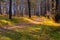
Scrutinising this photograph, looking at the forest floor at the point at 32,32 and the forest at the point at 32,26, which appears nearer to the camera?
the forest floor at the point at 32,32

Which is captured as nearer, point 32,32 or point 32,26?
point 32,32

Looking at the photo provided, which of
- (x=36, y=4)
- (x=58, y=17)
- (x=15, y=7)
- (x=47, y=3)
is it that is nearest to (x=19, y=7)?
(x=15, y=7)

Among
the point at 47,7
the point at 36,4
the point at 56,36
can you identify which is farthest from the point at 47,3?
the point at 56,36

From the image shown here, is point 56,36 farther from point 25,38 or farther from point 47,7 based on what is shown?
point 47,7

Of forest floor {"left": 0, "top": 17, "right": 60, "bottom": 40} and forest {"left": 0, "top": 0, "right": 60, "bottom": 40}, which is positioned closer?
forest floor {"left": 0, "top": 17, "right": 60, "bottom": 40}

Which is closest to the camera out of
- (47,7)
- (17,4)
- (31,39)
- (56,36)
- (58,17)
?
(31,39)

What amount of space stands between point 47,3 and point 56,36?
37886 mm

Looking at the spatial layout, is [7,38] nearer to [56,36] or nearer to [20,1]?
[56,36]

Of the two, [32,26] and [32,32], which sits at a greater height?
[32,32]

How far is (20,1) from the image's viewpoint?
67875mm

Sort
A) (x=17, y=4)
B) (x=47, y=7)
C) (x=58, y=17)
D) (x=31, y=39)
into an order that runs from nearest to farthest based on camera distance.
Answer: (x=31, y=39) → (x=58, y=17) → (x=47, y=7) → (x=17, y=4)

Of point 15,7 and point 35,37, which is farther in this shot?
point 15,7

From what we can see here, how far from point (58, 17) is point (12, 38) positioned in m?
11.9

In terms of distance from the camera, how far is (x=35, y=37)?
42.2 ft
